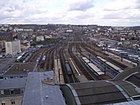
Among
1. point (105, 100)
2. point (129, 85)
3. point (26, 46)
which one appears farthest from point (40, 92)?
point (26, 46)

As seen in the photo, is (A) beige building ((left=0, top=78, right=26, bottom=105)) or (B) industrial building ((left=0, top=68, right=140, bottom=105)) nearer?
(B) industrial building ((left=0, top=68, right=140, bottom=105))

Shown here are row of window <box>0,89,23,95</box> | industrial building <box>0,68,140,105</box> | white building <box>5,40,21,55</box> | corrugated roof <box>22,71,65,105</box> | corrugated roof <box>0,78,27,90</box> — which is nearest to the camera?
corrugated roof <box>22,71,65,105</box>

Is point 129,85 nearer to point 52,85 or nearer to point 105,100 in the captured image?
point 105,100

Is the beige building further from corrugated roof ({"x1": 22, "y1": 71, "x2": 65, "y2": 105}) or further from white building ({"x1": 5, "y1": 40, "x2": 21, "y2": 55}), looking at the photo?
white building ({"x1": 5, "y1": 40, "x2": 21, "y2": 55})

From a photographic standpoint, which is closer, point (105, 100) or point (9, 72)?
point (105, 100)

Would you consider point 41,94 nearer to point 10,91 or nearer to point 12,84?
point 10,91

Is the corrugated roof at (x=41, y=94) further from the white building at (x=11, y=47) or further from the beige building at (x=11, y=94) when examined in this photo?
Answer: the white building at (x=11, y=47)

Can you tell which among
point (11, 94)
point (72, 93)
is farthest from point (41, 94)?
point (11, 94)

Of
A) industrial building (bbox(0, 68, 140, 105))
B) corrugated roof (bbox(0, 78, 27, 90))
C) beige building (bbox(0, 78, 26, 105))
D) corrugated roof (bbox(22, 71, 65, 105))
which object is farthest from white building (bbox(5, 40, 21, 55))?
corrugated roof (bbox(22, 71, 65, 105))
